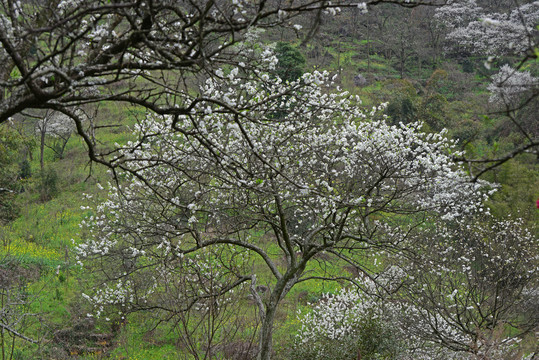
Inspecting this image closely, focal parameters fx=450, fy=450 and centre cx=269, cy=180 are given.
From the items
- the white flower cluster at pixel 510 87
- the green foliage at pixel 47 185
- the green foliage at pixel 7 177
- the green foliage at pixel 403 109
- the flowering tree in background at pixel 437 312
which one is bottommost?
the white flower cluster at pixel 510 87

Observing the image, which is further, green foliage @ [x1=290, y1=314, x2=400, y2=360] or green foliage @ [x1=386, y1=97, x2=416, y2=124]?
green foliage @ [x1=386, y1=97, x2=416, y2=124]

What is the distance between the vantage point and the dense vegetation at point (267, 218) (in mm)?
3441

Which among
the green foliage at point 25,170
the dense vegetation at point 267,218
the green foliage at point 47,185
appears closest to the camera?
the dense vegetation at point 267,218

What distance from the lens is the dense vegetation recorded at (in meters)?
3.44

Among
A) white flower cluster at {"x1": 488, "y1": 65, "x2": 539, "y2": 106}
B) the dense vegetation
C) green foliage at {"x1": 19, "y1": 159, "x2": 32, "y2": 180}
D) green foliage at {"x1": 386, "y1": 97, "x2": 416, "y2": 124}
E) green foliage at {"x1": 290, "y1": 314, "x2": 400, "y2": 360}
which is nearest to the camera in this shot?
white flower cluster at {"x1": 488, "y1": 65, "x2": 539, "y2": 106}

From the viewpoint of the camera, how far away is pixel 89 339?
11562 mm

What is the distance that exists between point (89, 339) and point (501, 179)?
1482 centimetres

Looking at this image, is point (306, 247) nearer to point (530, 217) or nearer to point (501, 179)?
point (530, 217)

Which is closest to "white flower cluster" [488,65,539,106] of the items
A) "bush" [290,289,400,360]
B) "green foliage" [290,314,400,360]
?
"bush" [290,289,400,360]

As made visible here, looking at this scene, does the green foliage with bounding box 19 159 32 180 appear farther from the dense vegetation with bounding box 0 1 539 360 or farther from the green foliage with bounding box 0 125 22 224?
the green foliage with bounding box 0 125 22 224

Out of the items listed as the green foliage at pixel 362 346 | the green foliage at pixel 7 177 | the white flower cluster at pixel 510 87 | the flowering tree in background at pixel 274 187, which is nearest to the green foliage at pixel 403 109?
the flowering tree in background at pixel 274 187

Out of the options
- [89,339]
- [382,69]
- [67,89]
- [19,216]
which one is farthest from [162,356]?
[382,69]

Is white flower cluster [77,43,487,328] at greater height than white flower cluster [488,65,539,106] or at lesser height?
greater

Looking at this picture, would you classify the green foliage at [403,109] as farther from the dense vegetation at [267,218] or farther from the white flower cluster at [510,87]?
the white flower cluster at [510,87]
